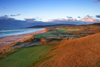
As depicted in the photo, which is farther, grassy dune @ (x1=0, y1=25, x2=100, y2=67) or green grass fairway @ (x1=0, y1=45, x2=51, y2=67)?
green grass fairway @ (x1=0, y1=45, x2=51, y2=67)

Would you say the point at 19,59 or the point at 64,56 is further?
the point at 19,59

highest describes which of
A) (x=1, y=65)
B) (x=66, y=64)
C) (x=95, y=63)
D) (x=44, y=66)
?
(x=95, y=63)

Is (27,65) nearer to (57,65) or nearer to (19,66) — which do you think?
(19,66)

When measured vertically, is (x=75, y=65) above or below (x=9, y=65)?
above

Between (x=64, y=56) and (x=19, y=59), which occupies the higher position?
(x=64, y=56)

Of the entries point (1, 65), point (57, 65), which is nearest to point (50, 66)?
point (57, 65)

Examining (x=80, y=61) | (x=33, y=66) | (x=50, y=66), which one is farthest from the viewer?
(x=33, y=66)

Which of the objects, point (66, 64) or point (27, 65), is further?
point (27, 65)

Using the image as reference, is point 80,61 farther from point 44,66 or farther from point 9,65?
point 9,65

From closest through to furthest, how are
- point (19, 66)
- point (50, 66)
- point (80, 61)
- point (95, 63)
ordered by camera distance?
1. point (95, 63)
2. point (80, 61)
3. point (50, 66)
4. point (19, 66)

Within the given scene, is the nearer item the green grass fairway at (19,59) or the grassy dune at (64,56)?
the grassy dune at (64,56)
